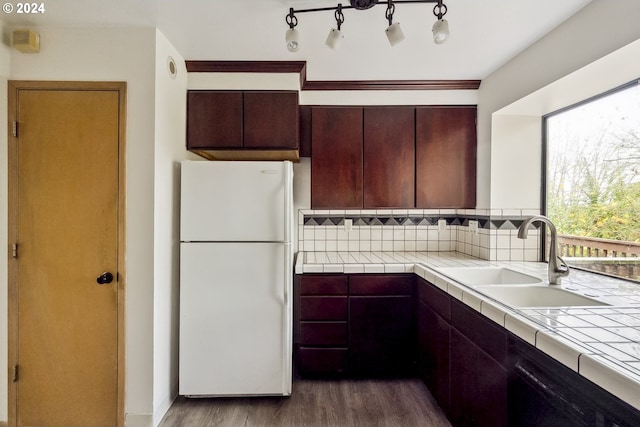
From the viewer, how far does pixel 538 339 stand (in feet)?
3.54

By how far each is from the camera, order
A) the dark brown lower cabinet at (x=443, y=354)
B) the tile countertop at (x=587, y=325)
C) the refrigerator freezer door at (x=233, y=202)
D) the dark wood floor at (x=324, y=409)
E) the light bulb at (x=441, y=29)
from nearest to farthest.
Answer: the tile countertop at (x=587, y=325) < the dark brown lower cabinet at (x=443, y=354) < the light bulb at (x=441, y=29) < the dark wood floor at (x=324, y=409) < the refrigerator freezer door at (x=233, y=202)

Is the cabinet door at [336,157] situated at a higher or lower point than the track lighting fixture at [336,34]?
lower

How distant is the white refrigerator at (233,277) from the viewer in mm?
2021

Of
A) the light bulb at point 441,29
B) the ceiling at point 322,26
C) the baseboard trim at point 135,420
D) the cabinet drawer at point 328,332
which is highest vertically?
the ceiling at point 322,26

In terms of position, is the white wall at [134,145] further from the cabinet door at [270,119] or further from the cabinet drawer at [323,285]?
the cabinet drawer at [323,285]

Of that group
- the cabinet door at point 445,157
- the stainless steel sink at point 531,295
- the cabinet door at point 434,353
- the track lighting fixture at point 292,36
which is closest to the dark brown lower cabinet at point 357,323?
the cabinet door at point 434,353

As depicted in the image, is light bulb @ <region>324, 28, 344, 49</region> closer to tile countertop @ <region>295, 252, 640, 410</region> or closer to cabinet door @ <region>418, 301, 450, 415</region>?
tile countertop @ <region>295, 252, 640, 410</region>

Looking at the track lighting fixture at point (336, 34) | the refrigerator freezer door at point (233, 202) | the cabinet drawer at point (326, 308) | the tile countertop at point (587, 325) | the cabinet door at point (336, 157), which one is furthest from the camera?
the cabinet door at point (336, 157)

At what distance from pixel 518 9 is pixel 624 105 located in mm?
894

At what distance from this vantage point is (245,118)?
7.57ft

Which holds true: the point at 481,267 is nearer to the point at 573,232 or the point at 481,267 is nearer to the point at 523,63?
the point at 573,232

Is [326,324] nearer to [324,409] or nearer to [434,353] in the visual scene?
[324,409]

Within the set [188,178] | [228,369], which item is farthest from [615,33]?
[228,369]

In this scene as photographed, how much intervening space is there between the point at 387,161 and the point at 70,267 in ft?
7.59
